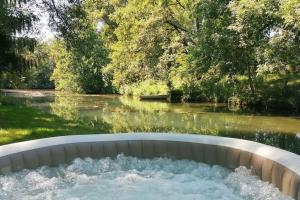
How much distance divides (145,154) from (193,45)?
16248mm

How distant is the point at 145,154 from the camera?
24.1ft

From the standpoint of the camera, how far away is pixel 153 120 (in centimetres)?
1678

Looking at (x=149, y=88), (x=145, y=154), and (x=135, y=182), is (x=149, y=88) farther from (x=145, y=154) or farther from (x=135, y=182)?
(x=135, y=182)

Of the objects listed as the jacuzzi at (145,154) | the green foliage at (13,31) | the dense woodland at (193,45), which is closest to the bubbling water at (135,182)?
the jacuzzi at (145,154)

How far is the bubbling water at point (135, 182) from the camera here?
212 inches

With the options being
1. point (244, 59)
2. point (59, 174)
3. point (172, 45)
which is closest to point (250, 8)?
point (244, 59)

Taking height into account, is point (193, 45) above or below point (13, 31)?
above

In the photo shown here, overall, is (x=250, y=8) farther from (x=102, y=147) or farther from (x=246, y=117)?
(x=102, y=147)

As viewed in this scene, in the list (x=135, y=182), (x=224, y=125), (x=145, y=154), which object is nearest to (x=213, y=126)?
(x=224, y=125)

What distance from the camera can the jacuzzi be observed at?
613cm

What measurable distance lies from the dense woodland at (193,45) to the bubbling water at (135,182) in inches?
277

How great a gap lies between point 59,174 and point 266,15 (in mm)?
13583

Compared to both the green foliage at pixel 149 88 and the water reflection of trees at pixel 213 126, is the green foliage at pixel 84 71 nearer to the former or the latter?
the green foliage at pixel 149 88

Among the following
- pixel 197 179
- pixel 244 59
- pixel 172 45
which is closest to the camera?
pixel 197 179
